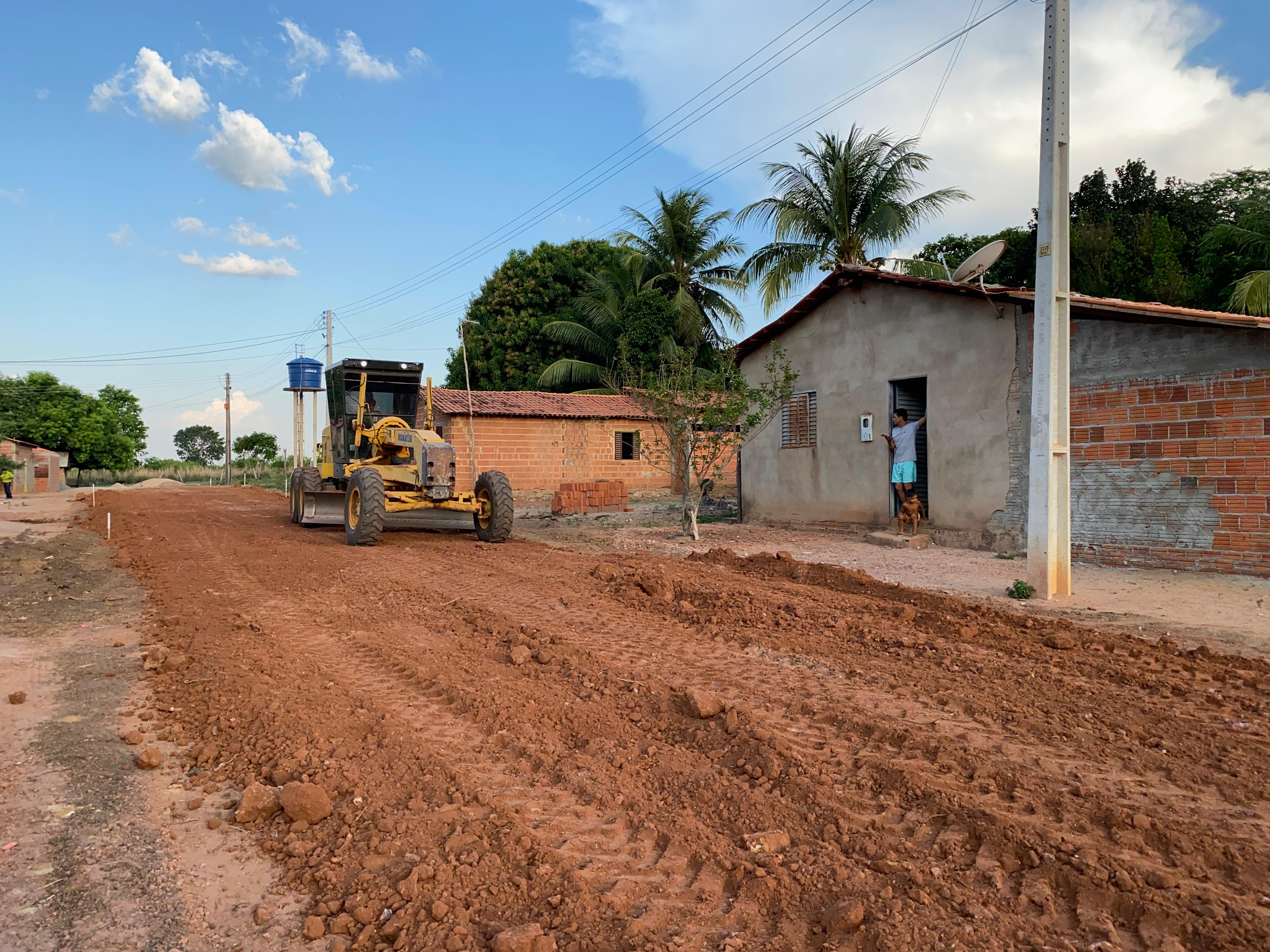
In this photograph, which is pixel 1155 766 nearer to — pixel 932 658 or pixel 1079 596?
pixel 932 658

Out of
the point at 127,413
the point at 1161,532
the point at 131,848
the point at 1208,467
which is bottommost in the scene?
the point at 131,848

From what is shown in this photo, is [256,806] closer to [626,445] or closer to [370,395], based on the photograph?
[370,395]

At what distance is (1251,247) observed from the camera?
22188 millimetres

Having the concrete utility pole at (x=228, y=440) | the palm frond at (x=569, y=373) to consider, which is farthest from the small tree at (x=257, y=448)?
the palm frond at (x=569, y=373)

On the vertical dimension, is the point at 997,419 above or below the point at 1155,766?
above

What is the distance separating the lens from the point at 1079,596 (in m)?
8.14

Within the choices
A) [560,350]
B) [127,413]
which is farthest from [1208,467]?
[127,413]

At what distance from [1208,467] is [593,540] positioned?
341 inches

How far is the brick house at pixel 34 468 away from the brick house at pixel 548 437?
21846mm

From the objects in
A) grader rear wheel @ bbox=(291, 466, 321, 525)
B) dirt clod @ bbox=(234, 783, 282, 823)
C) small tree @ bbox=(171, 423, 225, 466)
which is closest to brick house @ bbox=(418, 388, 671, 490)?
grader rear wheel @ bbox=(291, 466, 321, 525)

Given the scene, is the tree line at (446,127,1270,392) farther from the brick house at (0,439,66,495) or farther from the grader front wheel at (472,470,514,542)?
the brick house at (0,439,66,495)

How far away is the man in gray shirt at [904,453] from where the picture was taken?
12578 millimetres

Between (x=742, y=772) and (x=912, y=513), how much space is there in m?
9.37

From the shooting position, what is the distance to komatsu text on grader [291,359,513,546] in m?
12.4
